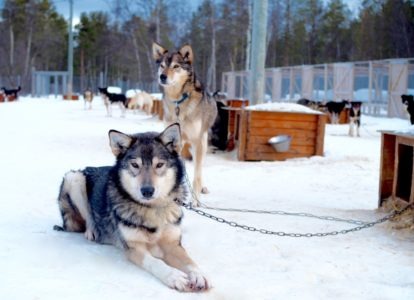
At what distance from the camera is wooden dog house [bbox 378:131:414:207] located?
15.6 feet

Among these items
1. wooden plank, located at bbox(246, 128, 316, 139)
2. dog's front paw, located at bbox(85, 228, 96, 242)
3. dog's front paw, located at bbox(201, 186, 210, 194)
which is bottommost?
dog's front paw, located at bbox(201, 186, 210, 194)

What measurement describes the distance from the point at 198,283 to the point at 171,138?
0.97m

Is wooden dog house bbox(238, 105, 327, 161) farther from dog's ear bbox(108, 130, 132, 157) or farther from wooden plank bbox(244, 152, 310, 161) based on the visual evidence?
dog's ear bbox(108, 130, 132, 157)

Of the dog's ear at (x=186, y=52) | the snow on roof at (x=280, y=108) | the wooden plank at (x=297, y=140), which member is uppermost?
the dog's ear at (x=186, y=52)

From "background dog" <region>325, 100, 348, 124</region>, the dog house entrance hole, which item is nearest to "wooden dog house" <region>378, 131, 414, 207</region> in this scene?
the dog house entrance hole

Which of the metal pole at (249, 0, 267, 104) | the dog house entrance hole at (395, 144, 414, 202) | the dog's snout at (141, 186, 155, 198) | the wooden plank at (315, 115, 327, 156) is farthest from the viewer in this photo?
the metal pole at (249, 0, 267, 104)

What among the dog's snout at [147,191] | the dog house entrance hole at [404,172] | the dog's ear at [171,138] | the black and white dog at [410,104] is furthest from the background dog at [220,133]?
the dog's snout at [147,191]

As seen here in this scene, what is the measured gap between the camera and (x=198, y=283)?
2795mm

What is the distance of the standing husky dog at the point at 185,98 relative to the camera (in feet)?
19.0

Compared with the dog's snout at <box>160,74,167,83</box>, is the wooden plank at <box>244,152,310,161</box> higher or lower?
lower

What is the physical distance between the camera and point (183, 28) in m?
42.1

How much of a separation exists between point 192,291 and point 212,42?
116 ft

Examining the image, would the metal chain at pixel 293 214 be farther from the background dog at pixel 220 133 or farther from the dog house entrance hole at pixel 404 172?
the background dog at pixel 220 133

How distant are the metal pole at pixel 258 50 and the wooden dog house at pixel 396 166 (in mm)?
6117
